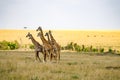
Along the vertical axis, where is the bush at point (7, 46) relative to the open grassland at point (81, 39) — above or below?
above

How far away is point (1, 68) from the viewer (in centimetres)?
1800

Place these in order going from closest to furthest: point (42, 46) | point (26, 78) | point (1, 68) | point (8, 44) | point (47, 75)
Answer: point (26, 78)
point (47, 75)
point (1, 68)
point (42, 46)
point (8, 44)

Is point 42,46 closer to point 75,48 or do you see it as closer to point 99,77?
point 99,77

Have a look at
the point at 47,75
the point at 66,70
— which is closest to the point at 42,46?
the point at 66,70

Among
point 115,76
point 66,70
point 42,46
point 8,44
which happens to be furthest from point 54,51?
point 8,44

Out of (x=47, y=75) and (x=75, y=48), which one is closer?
(x=47, y=75)

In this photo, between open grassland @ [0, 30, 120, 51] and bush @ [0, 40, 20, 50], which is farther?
open grassland @ [0, 30, 120, 51]

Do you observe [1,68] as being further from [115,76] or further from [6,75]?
[115,76]

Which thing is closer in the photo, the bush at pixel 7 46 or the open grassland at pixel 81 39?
the bush at pixel 7 46

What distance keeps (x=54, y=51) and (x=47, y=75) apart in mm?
8294

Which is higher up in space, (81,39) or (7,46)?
(7,46)

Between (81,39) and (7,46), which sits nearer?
(7,46)

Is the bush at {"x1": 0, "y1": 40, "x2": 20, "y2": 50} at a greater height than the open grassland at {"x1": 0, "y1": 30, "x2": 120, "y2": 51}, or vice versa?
the bush at {"x1": 0, "y1": 40, "x2": 20, "y2": 50}

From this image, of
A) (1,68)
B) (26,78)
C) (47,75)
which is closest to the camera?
(26,78)
